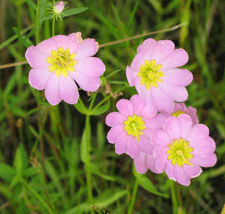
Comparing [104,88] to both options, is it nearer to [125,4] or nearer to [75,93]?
[75,93]

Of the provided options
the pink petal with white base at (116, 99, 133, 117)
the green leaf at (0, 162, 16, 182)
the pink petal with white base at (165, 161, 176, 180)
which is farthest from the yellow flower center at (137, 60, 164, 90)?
the green leaf at (0, 162, 16, 182)

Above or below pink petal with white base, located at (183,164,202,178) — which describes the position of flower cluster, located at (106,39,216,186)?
above

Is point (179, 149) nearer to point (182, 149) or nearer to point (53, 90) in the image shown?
point (182, 149)

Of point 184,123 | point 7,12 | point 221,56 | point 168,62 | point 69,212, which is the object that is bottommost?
point 69,212

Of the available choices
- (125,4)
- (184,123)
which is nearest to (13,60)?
(125,4)

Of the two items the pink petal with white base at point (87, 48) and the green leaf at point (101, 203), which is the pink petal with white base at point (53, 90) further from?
the green leaf at point (101, 203)

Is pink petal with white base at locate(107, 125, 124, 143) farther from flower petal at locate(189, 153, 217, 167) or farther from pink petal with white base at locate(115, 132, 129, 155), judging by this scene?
flower petal at locate(189, 153, 217, 167)

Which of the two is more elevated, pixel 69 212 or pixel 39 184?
pixel 39 184
